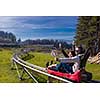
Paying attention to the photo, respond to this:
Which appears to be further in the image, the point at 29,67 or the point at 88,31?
the point at 29,67

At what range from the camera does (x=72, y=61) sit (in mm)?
6668

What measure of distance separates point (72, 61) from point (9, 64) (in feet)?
2.54

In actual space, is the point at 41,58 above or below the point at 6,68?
above

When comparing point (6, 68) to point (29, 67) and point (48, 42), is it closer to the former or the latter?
point (29, 67)

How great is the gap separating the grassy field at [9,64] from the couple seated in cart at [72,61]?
0.10m

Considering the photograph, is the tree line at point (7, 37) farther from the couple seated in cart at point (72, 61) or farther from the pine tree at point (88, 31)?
the pine tree at point (88, 31)

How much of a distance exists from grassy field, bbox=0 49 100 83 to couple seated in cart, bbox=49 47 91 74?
98 millimetres

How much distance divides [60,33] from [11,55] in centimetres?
66

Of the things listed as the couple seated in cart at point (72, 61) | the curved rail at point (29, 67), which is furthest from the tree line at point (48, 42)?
the curved rail at point (29, 67)

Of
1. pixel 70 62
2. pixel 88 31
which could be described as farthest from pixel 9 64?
pixel 88 31

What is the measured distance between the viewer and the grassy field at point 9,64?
261 inches

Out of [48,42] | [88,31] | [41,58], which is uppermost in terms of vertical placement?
[88,31]
